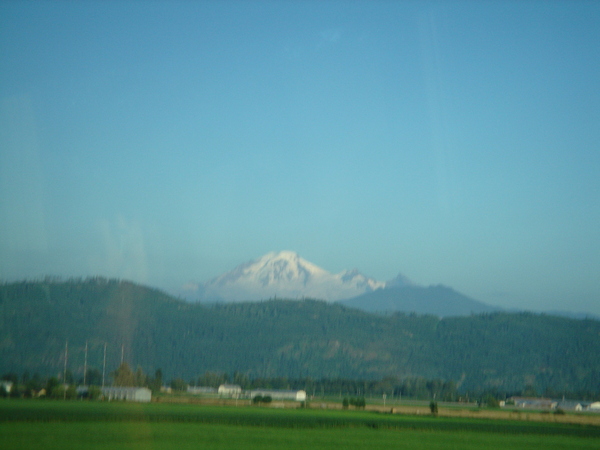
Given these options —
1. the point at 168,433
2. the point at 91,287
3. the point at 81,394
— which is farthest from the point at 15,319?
the point at 168,433

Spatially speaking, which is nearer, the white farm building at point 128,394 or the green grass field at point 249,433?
the green grass field at point 249,433

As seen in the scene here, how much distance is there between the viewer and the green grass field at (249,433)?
3525cm

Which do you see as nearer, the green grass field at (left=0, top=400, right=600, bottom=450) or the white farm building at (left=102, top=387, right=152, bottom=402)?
the green grass field at (left=0, top=400, right=600, bottom=450)

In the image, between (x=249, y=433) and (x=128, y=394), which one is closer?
(x=249, y=433)

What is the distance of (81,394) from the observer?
8406cm

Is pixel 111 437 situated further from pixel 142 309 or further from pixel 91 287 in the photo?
pixel 142 309

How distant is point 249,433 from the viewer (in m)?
42.8

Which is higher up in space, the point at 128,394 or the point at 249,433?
the point at 128,394

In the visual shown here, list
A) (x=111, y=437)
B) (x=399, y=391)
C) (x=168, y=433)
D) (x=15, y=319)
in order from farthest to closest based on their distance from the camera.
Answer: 1. (x=399, y=391)
2. (x=15, y=319)
3. (x=168, y=433)
4. (x=111, y=437)

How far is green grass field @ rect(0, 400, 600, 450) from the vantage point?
35.2 metres

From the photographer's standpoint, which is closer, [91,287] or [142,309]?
[91,287]

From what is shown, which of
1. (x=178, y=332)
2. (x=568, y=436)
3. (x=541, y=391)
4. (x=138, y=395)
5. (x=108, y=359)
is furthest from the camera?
(x=178, y=332)

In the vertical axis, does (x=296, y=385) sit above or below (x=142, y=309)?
below

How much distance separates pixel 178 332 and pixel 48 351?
74.2 metres
